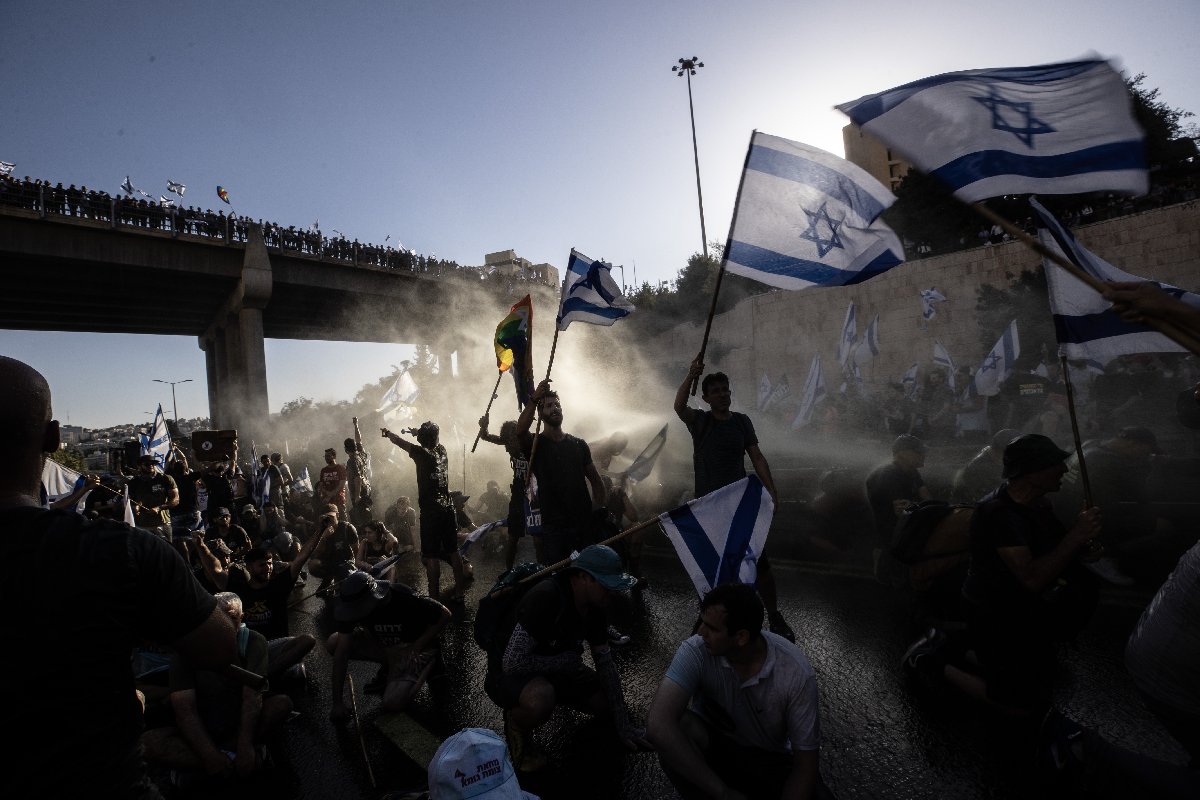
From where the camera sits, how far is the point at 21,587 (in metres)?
1.25

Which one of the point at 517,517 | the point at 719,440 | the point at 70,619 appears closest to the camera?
the point at 70,619

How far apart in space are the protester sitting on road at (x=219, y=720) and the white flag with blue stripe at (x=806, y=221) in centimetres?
345

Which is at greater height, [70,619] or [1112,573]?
[70,619]

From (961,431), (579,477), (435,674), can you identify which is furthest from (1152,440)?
(961,431)

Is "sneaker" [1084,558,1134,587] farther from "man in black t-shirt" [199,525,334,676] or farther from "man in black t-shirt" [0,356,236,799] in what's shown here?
"man in black t-shirt" [199,525,334,676]

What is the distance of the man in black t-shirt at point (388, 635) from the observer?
3672 mm

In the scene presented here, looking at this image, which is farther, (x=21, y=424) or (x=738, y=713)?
(x=738, y=713)

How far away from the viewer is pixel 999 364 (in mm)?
11406

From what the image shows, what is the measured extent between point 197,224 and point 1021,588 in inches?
958

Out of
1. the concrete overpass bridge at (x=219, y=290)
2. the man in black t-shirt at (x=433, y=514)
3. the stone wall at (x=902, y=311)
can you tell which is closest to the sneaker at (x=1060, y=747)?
the man in black t-shirt at (x=433, y=514)

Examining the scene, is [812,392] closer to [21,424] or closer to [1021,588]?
[1021,588]

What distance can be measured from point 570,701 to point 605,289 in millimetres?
4059

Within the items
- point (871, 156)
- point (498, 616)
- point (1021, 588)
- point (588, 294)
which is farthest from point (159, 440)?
point (871, 156)

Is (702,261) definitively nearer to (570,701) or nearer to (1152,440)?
(1152,440)
